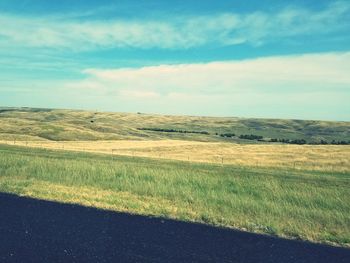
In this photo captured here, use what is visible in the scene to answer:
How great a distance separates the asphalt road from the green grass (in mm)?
1383

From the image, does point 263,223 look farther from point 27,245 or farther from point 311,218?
point 27,245

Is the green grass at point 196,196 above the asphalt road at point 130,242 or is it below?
below

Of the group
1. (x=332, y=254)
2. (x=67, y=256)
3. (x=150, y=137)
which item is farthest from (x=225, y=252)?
(x=150, y=137)

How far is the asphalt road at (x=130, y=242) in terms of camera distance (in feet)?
30.4

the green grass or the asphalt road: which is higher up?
the asphalt road

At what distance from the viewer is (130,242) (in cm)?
1045

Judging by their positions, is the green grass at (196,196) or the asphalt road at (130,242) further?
the green grass at (196,196)

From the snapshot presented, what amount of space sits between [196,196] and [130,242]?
25.6 ft

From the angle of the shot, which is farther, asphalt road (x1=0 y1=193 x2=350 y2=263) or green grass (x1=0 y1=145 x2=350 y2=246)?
green grass (x1=0 y1=145 x2=350 y2=246)

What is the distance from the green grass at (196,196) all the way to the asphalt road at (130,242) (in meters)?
1.38

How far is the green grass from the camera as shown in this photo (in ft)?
44.5

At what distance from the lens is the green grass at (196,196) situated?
44.5 ft

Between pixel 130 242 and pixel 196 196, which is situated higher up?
pixel 130 242

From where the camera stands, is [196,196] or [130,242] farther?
[196,196]
